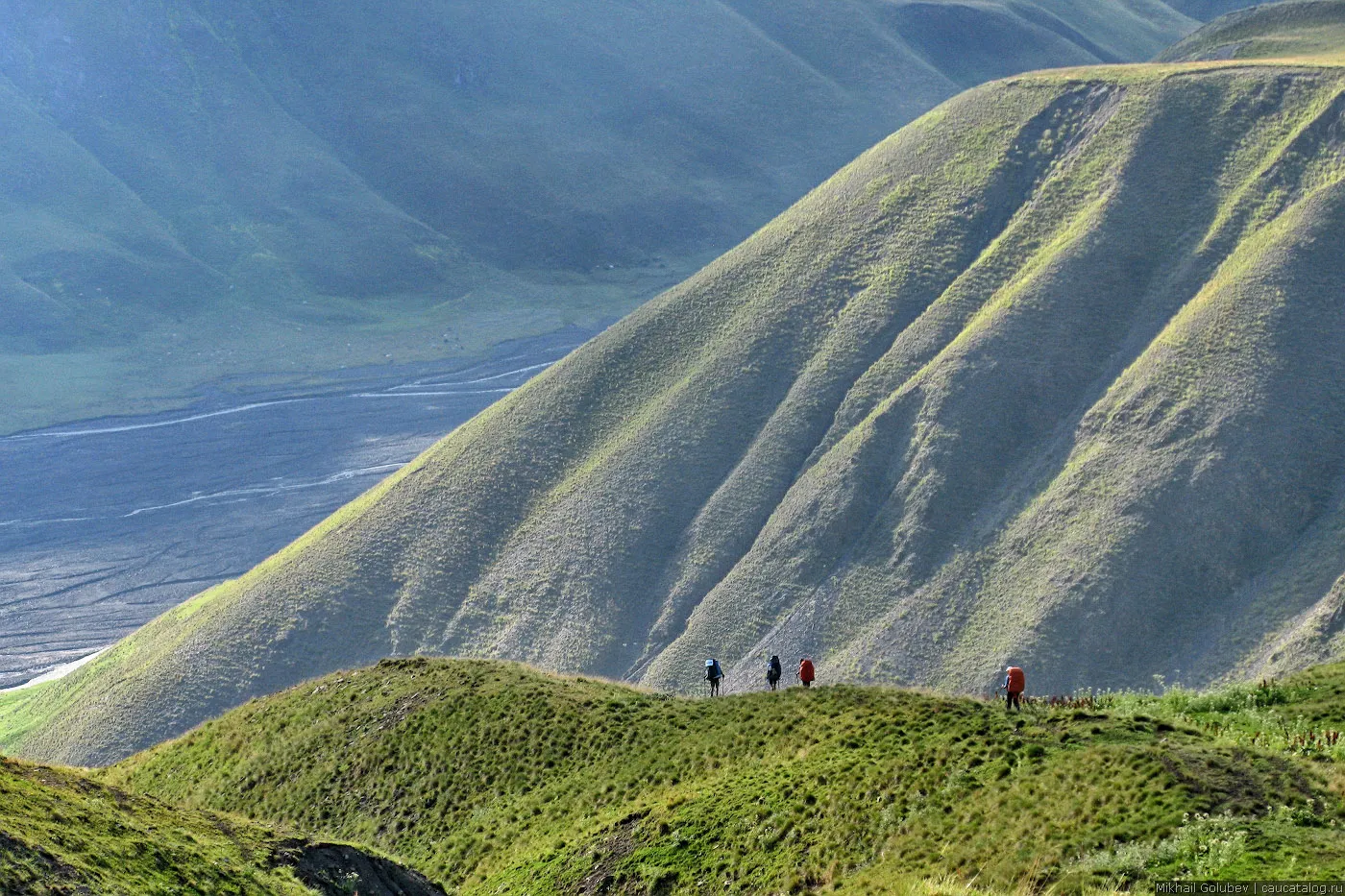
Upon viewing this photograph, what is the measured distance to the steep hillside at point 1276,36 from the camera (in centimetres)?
10119

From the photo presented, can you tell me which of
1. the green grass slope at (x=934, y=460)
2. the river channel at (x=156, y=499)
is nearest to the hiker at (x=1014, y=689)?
the green grass slope at (x=934, y=460)

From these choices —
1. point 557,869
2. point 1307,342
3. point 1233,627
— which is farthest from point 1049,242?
point 557,869

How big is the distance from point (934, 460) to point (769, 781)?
47.4 metres

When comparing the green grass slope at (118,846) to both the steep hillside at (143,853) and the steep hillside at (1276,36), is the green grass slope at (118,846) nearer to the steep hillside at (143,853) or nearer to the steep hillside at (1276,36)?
the steep hillside at (143,853)

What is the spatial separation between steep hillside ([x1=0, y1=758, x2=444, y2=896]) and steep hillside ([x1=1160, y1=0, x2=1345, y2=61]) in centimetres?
8569

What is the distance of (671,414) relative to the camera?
91.1 meters

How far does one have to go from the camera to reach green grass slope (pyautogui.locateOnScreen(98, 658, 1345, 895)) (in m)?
26.3

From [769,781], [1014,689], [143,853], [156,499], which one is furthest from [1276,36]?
[156,499]

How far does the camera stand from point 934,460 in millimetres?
78562

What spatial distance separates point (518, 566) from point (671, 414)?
14329mm

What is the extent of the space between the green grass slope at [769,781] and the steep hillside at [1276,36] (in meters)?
73.6

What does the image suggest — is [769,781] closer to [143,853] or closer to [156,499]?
[143,853]

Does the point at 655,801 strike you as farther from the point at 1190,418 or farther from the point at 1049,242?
the point at 1049,242

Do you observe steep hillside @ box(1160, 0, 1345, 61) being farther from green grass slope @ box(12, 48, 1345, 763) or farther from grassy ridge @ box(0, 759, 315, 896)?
grassy ridge @ box(0, 759, 315, 896)
